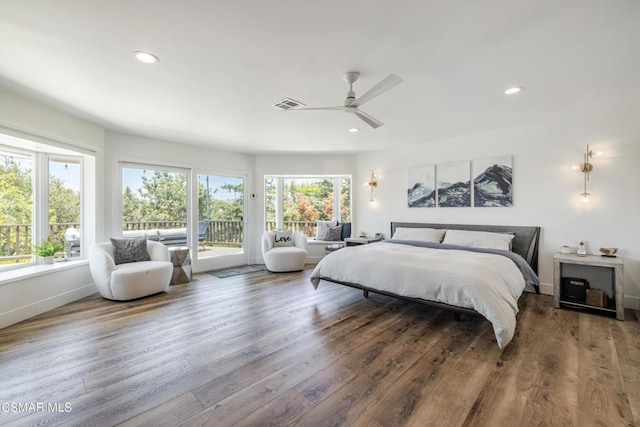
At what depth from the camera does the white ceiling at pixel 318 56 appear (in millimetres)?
1764

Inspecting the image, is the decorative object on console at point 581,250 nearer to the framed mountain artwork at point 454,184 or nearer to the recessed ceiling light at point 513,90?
the framed mountain artwork at point 454,184

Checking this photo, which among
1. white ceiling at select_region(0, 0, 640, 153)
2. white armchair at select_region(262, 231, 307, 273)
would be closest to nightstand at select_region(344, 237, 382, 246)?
white armchair at select_region(262, 231, 307, 273)

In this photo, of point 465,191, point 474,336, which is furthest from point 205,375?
point 465,191

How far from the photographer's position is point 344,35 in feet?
→ 6.52

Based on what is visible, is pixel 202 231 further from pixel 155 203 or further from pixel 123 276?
pixel 123 276

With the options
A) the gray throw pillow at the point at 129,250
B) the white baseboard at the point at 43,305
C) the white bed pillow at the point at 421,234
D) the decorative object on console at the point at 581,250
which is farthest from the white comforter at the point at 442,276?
the white baseboard at the point at 43,305

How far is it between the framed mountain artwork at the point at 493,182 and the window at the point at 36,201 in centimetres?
613

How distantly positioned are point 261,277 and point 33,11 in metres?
4.09

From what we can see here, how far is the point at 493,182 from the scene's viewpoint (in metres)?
4.41

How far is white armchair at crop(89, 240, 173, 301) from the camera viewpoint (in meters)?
3.59

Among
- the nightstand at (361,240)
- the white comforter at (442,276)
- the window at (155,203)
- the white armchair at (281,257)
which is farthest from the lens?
the nightstand at (361,240)

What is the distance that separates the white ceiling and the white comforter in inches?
71.4

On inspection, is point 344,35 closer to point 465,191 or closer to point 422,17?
point 422,17

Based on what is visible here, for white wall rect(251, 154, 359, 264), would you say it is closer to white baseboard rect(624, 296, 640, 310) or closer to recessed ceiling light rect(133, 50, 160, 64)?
recessed ceiling light rect(133, 50, 160, 64)
